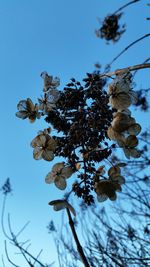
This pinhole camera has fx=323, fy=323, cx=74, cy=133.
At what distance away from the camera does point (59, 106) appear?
Result: 5.69 feet

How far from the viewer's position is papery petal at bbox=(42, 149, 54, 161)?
174 centimetres

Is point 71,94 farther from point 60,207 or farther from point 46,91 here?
point 60,207

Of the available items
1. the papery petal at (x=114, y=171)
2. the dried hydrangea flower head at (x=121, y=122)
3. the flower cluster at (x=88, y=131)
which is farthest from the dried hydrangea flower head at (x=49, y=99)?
the papery petal at (x=114, y=171)

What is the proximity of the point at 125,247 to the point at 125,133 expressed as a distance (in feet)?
15.1

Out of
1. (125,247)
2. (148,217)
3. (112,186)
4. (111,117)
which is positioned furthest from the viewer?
(148,217)

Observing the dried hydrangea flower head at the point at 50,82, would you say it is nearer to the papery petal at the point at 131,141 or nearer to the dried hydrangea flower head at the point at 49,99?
the dried hydrangea flower head at the point at 49,99

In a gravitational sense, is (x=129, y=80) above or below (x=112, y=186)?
above

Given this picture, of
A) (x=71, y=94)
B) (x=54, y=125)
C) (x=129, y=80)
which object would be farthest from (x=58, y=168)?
(x=129, y=80)

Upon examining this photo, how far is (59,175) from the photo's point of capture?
1828 mm

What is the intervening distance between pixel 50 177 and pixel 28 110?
0.42m

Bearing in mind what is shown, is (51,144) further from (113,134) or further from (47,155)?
(113,134)

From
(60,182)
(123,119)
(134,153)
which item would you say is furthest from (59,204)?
(123,119)

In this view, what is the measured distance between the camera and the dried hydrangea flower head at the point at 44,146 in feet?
5.62

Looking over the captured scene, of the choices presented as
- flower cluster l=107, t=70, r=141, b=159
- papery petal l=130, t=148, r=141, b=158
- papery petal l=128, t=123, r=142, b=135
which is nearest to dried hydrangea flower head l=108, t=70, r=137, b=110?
flower cluster l=107, t=70, r=141, b=159
